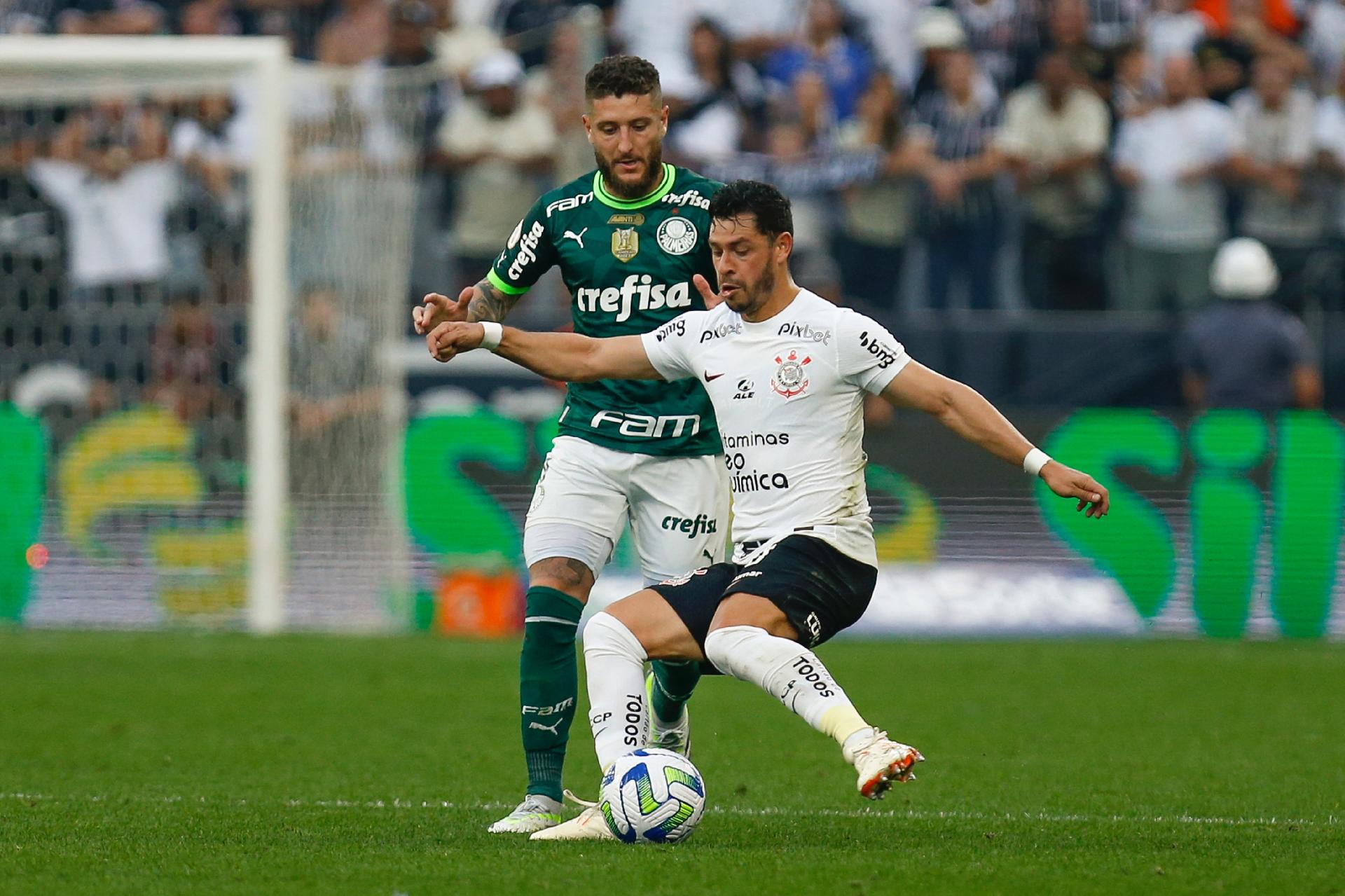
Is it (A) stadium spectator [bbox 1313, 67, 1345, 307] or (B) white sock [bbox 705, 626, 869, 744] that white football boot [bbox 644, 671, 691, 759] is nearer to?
(B) white sock [bbox 705, 626, 869, 744]

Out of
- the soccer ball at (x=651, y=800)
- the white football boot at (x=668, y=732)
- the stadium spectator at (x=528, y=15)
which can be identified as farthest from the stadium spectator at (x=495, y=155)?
the soccer ball at (x=651, y=800)

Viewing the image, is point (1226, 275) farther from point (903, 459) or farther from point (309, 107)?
point (309, 107)

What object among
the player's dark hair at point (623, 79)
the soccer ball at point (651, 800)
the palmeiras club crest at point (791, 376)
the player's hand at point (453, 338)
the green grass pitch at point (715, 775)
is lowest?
the green grass pitch at point (715, 775)

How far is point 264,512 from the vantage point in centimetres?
1512

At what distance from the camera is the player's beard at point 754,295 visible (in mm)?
6930

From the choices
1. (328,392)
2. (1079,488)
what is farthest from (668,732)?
(328,392)

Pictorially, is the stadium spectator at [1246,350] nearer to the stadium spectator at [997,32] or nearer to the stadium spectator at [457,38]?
the stadium spectator at [997,32]

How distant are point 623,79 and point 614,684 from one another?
2.27 meters

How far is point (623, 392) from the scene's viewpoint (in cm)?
778

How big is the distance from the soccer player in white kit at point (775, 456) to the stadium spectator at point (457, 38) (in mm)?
→ 11955

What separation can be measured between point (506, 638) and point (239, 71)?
4.85 m

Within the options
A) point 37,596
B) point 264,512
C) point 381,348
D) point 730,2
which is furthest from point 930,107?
point 37,596

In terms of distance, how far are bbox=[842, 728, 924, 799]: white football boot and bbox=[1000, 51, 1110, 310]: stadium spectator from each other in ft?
37.4

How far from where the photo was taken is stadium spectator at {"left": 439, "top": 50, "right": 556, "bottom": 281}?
1730cm
